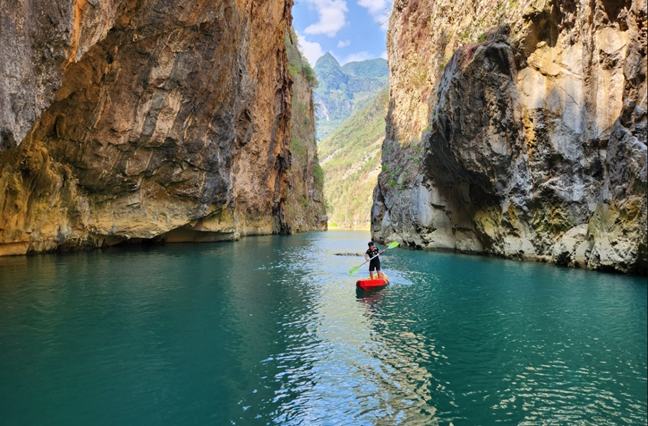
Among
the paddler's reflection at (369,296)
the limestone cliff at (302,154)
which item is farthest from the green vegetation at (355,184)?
the paddler's reflection at (369,296)

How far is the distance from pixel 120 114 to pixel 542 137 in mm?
22565

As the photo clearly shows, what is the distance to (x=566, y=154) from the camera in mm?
20938

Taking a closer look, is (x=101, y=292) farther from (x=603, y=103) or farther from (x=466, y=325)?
(x=603, y=103)

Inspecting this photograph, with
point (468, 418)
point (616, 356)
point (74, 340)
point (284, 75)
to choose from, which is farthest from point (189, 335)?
point (284, 75)

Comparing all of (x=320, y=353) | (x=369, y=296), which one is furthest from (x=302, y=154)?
(x=320, y=353)

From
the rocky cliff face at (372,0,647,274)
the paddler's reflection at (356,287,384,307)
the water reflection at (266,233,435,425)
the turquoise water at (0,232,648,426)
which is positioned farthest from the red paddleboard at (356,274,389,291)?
the rocky cliff face at (372,0,647,274)

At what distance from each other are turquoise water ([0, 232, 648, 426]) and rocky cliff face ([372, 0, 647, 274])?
4.36m

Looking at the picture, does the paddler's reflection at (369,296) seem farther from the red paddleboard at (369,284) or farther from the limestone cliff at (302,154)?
the limestone cliff at (302,154)

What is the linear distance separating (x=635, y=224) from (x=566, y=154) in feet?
20.7

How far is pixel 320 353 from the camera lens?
8305 millimetres

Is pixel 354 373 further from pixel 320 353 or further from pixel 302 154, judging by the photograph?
pixel 302 154

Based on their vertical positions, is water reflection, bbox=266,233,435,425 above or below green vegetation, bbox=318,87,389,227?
below

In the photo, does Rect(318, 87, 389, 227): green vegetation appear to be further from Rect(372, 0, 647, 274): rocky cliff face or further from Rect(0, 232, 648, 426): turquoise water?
Rect(0, 232, 648, 426): turquoise water

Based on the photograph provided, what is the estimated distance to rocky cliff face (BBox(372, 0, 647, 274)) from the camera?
1642 cm
